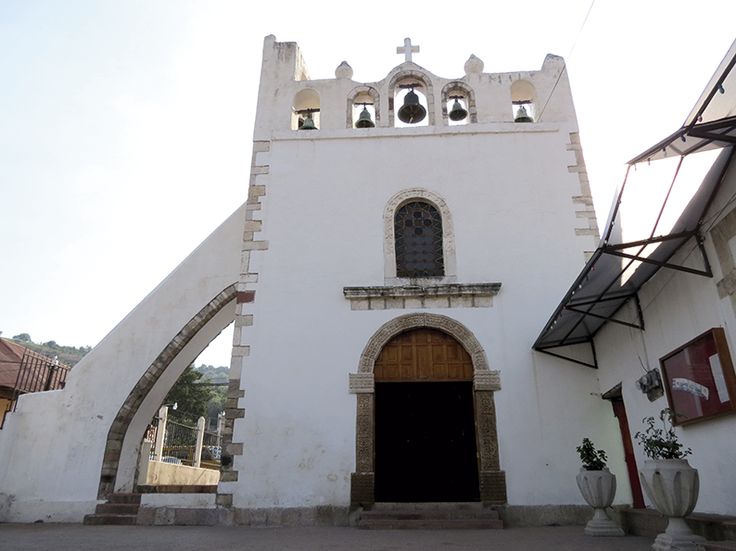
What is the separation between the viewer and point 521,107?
1061 cm

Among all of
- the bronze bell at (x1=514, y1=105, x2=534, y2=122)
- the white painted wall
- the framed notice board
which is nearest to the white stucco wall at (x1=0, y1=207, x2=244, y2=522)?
the white painted wall

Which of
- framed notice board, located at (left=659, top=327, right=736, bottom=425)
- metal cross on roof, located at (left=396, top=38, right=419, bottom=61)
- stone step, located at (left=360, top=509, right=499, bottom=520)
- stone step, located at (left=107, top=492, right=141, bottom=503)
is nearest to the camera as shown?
framed notice board, located at (left=659, top=327, right=736, bottom=425)

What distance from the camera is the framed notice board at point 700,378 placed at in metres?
4.95

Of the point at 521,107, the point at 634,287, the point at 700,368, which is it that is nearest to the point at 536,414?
the point at 634,287

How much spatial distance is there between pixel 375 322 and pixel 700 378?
443 centimetres

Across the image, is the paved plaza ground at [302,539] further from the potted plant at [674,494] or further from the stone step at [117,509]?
the stone step at [117,509]

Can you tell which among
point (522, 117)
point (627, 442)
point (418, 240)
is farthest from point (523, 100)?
point (627, 442)

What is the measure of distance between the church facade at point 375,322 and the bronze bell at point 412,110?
0.03 m

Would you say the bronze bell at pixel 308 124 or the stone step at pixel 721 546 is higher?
the bronze bell at pixel 308 124

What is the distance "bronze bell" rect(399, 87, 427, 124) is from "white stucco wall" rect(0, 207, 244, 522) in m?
A: 3.70

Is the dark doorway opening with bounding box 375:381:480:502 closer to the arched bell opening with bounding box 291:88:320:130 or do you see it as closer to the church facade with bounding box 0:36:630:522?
the church facade with bounding box 0:36:630:522

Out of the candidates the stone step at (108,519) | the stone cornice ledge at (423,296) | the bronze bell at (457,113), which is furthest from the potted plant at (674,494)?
the bronze bell at (457,113)

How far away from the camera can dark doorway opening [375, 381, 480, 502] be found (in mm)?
9047

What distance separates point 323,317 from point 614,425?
14.7 feet
